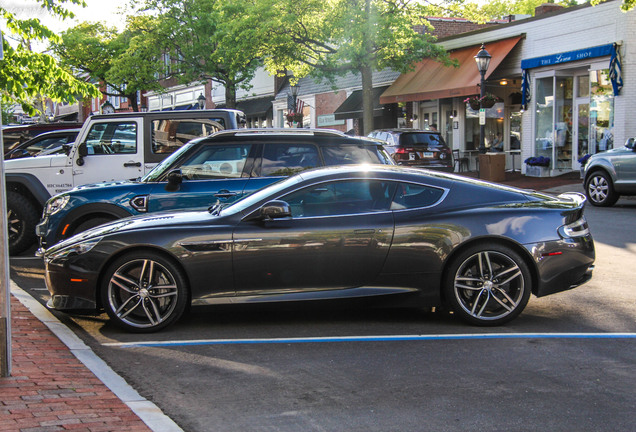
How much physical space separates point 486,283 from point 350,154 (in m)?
3.10

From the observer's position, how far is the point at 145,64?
4197 centimetres

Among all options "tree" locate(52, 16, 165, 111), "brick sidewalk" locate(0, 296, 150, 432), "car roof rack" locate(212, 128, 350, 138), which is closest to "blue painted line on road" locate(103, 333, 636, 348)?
"brick sidewalk" locate(0, 296, 150, 432)

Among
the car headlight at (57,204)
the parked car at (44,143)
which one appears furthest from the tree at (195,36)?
the car headlight at (57,204)

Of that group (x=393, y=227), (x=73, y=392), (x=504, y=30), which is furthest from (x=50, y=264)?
(x=504, y=30)

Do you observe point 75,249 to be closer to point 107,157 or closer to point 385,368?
point 385,368

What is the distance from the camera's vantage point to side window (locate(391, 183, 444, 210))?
6.64 meters

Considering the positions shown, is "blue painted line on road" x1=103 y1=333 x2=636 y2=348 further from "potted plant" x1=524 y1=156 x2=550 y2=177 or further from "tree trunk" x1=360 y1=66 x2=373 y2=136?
"tree trunk" x1=360 y1=66 x2=373 y2=136

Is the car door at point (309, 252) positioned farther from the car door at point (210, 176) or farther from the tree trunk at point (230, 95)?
the tree trunk at point (230, 95)

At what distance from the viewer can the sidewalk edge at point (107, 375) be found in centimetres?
426

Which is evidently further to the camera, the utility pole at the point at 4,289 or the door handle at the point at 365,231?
the door handle at the point at 365,231

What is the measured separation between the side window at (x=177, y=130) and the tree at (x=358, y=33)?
17.0 metres

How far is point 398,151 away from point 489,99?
439cm

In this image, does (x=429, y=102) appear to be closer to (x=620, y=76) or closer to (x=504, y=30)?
(x=504, y=30)

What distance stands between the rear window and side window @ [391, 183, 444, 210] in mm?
16486
